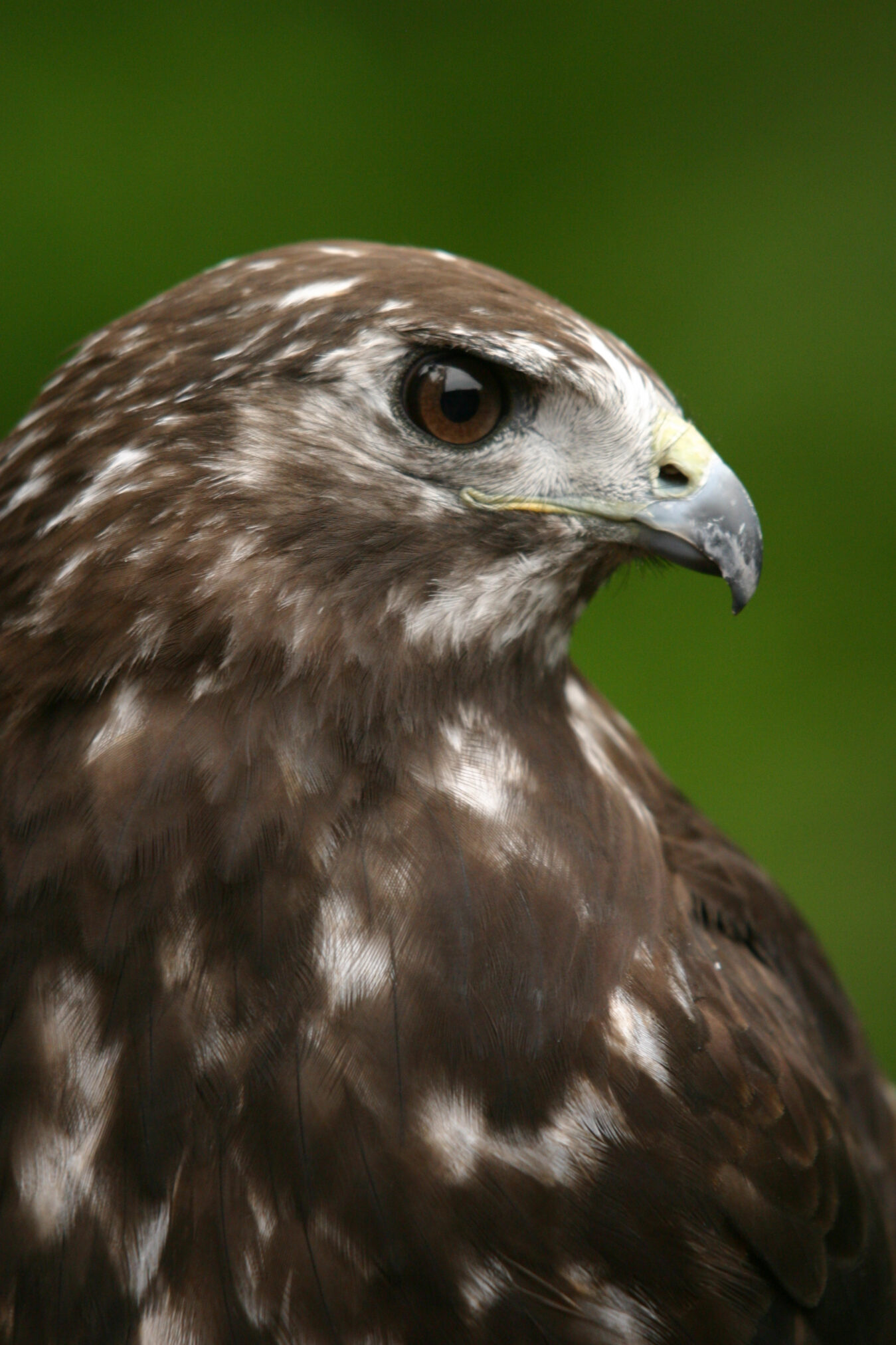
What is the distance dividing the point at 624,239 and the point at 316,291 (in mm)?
3446

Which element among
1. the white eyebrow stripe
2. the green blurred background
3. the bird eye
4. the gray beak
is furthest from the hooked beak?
the green blurred background

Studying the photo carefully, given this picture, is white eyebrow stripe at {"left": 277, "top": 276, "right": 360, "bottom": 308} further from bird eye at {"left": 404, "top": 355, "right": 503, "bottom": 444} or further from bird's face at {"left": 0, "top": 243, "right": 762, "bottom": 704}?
bird eye at {"left": 404, "top": 355, "right": 503, "bottom": 444}

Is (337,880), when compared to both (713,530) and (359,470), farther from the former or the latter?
(713,530)

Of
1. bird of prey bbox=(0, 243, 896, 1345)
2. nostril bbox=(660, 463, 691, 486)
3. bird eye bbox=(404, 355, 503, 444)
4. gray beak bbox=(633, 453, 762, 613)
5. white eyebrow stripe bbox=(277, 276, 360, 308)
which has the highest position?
white eyebrow stripe bbox=(277, 276, 360, 308)

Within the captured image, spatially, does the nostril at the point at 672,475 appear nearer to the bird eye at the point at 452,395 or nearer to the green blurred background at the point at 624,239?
the bird eye at the point at 452,395

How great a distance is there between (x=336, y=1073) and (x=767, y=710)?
10.8ft

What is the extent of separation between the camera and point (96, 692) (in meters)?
1.52

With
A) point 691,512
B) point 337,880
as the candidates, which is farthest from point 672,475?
point 337,880

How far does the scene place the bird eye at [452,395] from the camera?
154 centimetres

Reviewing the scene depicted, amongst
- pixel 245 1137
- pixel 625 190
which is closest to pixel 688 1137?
pixel 245 1137

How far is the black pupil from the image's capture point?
1.54m

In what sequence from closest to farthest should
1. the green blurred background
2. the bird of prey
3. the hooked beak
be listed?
the bird of prey → the hooked beak → the green blurred background

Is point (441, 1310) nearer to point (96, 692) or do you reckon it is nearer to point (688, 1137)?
point (688, 1137)

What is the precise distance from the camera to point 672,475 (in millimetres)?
1637
